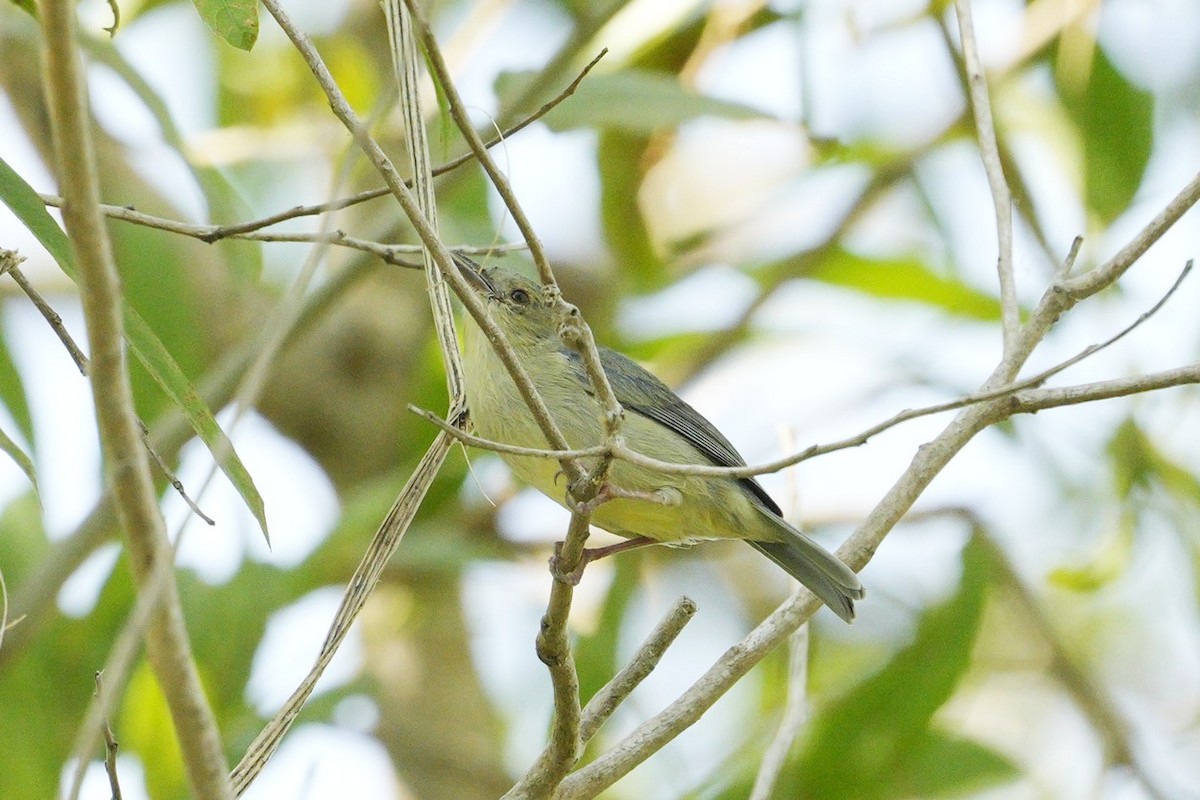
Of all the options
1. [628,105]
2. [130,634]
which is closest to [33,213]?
[130,634]

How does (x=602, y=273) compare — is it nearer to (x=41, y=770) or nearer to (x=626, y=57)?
(x=626, y=57)

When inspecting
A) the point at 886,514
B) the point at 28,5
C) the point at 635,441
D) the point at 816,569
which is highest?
the point at 635,441

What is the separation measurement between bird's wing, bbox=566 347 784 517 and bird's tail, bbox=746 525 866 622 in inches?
4.4

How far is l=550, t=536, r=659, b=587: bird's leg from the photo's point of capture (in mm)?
2211

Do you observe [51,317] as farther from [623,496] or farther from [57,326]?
[623,496]

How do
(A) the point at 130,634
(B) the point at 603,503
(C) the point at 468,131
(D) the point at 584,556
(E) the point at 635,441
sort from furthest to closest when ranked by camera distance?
(E) the point at 635,441 < (D) the point at 584,556 < (B) the point at 603,503 < (C) the point at 468,131 < (A) the point at 130,634

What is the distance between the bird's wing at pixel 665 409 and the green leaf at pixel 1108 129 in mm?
2600

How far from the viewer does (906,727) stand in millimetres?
5152

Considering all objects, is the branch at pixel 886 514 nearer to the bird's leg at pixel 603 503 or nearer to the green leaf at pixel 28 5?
the bird's leg at pixel 603 503

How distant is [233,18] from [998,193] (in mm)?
1636

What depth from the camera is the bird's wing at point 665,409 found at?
13.0ft

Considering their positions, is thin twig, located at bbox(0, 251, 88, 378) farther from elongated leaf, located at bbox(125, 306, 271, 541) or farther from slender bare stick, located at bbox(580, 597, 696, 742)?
slender bare stick, located at bbox(580, 597, 696, 742)

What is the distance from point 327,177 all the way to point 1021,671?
4443 mm

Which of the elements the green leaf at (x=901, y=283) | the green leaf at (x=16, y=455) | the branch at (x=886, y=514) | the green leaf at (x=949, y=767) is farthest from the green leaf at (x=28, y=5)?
the green leaf at (x=901, y=283)
